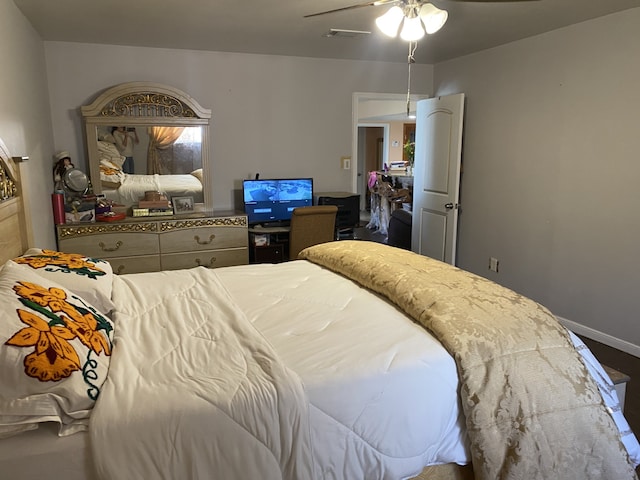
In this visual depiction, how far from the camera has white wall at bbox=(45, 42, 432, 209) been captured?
3967 mm

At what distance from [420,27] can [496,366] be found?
1.63m

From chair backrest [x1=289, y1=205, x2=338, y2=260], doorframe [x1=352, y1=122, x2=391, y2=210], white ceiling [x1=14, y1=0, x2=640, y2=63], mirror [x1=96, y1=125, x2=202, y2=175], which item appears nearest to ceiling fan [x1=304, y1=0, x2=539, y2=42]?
white ceiling [x1=14, y1=0, x2=640, y2=63]

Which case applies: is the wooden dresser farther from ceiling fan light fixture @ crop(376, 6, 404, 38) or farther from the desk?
ceiling fan light fixture @ crop(376, 6, 404, 38)

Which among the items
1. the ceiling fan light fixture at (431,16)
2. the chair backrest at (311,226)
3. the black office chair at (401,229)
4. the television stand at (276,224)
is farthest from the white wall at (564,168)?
the television stand at (276,224)

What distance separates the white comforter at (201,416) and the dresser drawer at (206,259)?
2.48 m

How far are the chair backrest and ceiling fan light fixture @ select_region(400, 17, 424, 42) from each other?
190 cm

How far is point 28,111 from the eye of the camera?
310 centimetres

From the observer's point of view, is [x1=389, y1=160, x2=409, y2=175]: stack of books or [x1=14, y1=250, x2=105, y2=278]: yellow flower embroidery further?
[x1=389, y1=160, x2=409, y2=175]: stack of books

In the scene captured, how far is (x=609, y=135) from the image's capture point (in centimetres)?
324

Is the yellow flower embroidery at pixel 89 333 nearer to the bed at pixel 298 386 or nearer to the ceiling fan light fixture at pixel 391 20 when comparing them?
the bed at pixel 298 386

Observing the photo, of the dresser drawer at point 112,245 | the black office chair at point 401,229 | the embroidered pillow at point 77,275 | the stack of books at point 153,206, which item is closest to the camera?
the embroidered pillow at point 77,275

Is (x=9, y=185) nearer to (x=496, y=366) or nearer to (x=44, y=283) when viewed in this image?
(x=44, y=283)

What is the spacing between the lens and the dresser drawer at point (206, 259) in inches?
157

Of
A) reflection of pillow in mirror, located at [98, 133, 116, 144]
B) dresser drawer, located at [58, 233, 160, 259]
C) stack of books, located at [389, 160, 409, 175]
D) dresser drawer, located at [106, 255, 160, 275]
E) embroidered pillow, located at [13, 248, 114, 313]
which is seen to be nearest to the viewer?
embroidered pillow, located at [13, 248, 114, 313]
